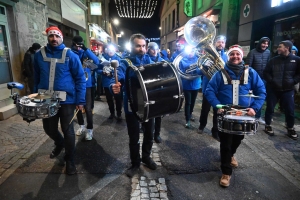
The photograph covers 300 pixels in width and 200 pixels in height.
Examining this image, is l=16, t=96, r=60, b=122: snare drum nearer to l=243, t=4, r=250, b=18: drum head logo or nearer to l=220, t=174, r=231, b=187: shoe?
l=220, t=174, r=231, b=187: shoe

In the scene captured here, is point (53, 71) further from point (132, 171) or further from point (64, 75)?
point (132, 171)

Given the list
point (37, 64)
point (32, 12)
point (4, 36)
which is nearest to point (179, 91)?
point (37, 64)

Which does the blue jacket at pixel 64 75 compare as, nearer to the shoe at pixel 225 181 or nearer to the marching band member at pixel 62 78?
the marching band member at pixel 62 78

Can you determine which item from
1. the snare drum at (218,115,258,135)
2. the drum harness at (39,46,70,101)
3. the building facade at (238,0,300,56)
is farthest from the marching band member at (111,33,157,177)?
the building facade at (238,0,300,56)

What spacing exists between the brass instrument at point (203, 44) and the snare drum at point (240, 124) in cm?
140

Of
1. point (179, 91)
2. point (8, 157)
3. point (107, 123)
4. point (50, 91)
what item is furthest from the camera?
point (107, 123)

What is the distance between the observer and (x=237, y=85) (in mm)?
2793

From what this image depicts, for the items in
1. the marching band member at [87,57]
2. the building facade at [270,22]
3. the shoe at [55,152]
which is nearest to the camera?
the shoe at [55,152]

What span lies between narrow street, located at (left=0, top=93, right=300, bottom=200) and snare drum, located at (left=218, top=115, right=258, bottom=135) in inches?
35.6

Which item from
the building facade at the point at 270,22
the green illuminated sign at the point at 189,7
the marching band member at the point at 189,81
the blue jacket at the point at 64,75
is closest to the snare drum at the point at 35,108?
the blue jacket at the point at 64,75

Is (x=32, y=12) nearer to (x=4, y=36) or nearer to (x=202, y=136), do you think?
(x=4, y=36)

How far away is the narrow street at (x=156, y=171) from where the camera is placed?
2.71m

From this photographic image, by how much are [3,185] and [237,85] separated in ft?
11.5

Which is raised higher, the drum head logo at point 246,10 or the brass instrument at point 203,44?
the drum head logo at point 246,10
